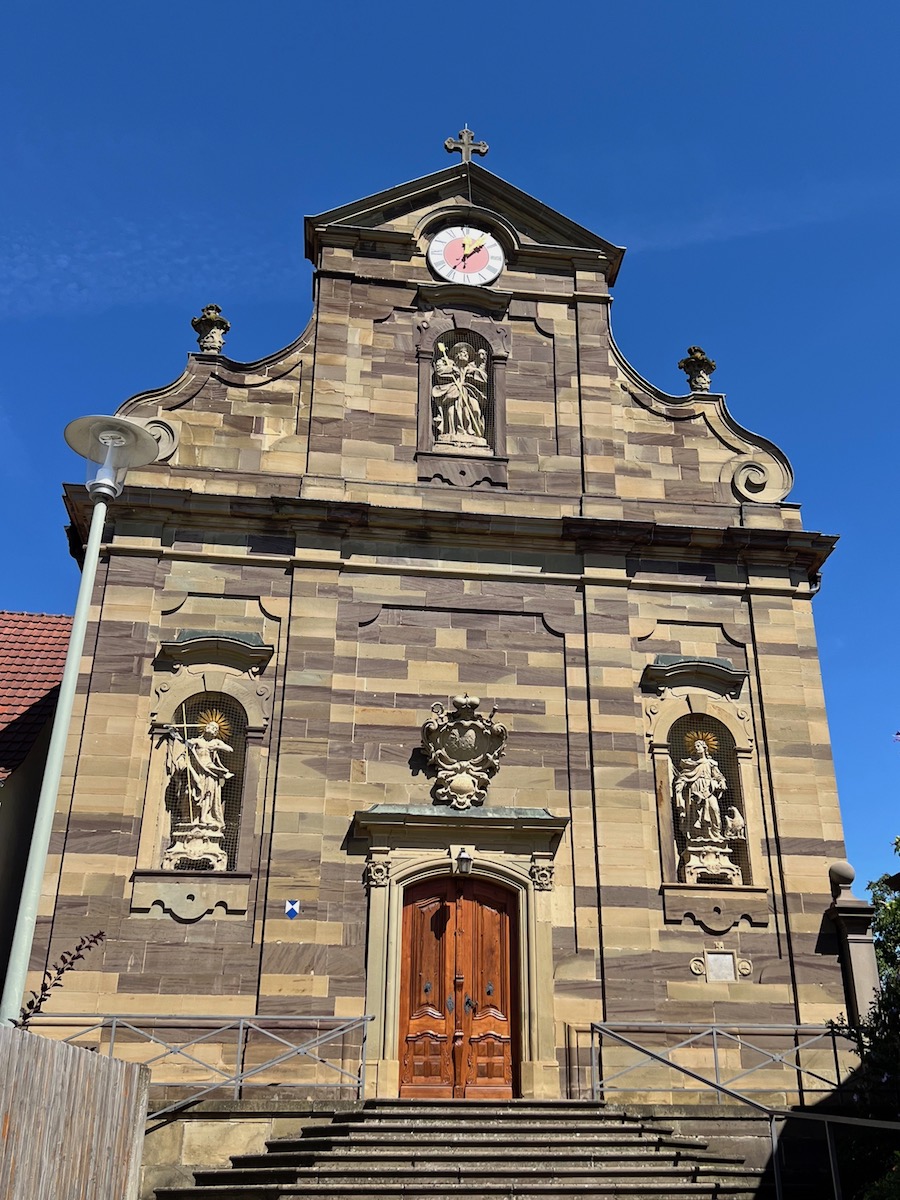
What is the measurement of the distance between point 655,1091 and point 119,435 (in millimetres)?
9495

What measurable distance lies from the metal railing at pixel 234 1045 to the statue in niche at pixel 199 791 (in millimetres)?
1816

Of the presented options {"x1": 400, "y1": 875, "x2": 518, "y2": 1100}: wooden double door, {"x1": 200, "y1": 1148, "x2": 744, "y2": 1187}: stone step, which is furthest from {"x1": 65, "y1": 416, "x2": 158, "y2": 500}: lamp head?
{"x1": 400, "y1": 875, "x2": 518, "y2": 1100}: wooden double door

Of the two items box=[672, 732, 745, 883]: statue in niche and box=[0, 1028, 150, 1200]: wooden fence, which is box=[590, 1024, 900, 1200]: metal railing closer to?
box=[672, 732, 745, 883]: statue in niche

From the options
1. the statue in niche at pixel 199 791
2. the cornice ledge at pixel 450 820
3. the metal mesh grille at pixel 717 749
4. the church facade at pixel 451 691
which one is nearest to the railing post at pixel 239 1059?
the church facade at pixel 451 691

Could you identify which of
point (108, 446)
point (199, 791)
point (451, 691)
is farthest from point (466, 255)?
point (108, 446)

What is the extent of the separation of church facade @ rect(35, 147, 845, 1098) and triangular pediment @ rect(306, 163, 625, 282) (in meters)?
0.08

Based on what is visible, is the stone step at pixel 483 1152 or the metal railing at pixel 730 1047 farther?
the metal railing at pixel 730 1047

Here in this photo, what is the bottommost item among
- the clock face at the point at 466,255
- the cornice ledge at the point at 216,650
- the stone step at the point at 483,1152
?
the stone step at the point at 483,1152

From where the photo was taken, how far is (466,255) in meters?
18.3

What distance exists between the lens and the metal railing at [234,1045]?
12.8 m

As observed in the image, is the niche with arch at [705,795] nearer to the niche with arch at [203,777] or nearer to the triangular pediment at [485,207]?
the niche with arch at [203,777]

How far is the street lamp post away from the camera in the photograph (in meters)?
7.64

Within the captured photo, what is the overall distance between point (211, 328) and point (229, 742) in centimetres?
643

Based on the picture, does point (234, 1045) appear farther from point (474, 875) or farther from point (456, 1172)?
point (456, 1172)
